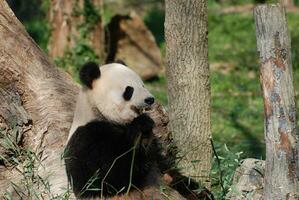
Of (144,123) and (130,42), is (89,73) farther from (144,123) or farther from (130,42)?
(130,42)

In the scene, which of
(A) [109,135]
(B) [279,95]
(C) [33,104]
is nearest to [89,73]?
(A) [109,135]

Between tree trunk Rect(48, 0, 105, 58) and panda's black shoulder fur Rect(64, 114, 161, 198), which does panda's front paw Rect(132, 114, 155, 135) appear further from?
tree trunk Rect(48, 0, 105, 58)

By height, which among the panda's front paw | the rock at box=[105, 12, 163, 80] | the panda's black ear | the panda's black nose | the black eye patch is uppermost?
the rock at box=[105, 12, 163, 80]

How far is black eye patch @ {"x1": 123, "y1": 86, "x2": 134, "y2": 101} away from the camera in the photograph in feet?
13.4

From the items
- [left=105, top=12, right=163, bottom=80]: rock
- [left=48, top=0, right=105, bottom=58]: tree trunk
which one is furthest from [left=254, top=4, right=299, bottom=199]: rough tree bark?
[left=105, top=12, right=163, bottom=80]: rock

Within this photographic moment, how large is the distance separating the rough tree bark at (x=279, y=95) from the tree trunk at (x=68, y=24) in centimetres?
594

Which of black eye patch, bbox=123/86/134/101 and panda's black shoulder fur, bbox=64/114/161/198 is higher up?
black eye patch, bbox=123/86/134/101

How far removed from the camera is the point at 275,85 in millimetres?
3631

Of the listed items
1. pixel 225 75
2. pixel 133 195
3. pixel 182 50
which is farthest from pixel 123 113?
pixel 225 75

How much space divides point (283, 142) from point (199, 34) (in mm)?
1391

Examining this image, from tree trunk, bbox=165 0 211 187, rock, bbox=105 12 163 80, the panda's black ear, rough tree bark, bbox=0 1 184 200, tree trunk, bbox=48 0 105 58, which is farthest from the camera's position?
rock, bbox=105 12 163 80

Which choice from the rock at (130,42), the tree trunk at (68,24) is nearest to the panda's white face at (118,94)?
the tree trunk at (68,24)

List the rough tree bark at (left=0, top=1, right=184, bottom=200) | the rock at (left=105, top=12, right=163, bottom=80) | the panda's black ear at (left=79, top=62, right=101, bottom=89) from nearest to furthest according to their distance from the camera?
the panda's black ear at (left=79, top=62, right=101, bottom=89) < the rough tree bark at (left=0, top=1, right=184, bottom=200) < the rock at (left=105, top=12, right=163, bottom=80)

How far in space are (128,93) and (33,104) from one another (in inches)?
38.8
